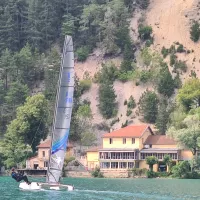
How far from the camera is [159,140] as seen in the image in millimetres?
110500

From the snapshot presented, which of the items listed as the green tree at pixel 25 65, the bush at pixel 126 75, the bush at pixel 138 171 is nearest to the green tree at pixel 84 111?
the bush at pixel 126 75

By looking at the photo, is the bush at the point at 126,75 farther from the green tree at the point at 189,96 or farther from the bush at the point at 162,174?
the bush at the point at 162,174

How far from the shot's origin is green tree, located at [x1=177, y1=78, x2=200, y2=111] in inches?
4456

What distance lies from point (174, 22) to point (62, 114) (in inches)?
3295

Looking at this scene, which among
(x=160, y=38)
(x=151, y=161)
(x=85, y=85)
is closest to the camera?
(x=151, y=161)

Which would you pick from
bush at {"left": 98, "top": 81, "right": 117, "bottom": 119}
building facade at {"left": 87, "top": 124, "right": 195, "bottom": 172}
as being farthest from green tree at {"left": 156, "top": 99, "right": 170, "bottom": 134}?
bush at {"left": 98, "top": 81, "right": 117, "bottom": 119}

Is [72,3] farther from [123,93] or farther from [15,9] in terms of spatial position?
[123,93]

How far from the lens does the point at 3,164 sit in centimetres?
10981

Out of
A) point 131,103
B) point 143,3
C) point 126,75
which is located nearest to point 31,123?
point 131,103

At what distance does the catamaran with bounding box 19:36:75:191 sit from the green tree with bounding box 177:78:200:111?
179ft

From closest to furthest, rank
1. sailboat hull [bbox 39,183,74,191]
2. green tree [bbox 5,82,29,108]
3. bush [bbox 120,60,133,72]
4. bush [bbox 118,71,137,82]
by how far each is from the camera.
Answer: sailboat hull [bbox 39,183,74,191] → green tree [bbox 5,82,29,108] → bush [bbox 118,71,137,82] → bush [bbox 120,60,133,72]

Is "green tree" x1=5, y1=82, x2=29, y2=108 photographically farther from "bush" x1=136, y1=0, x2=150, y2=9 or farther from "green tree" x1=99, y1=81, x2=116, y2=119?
"bush" x1=136, y1=0, x2=150, y2=9

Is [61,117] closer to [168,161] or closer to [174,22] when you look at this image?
[168,161]

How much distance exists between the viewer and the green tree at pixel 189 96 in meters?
113
